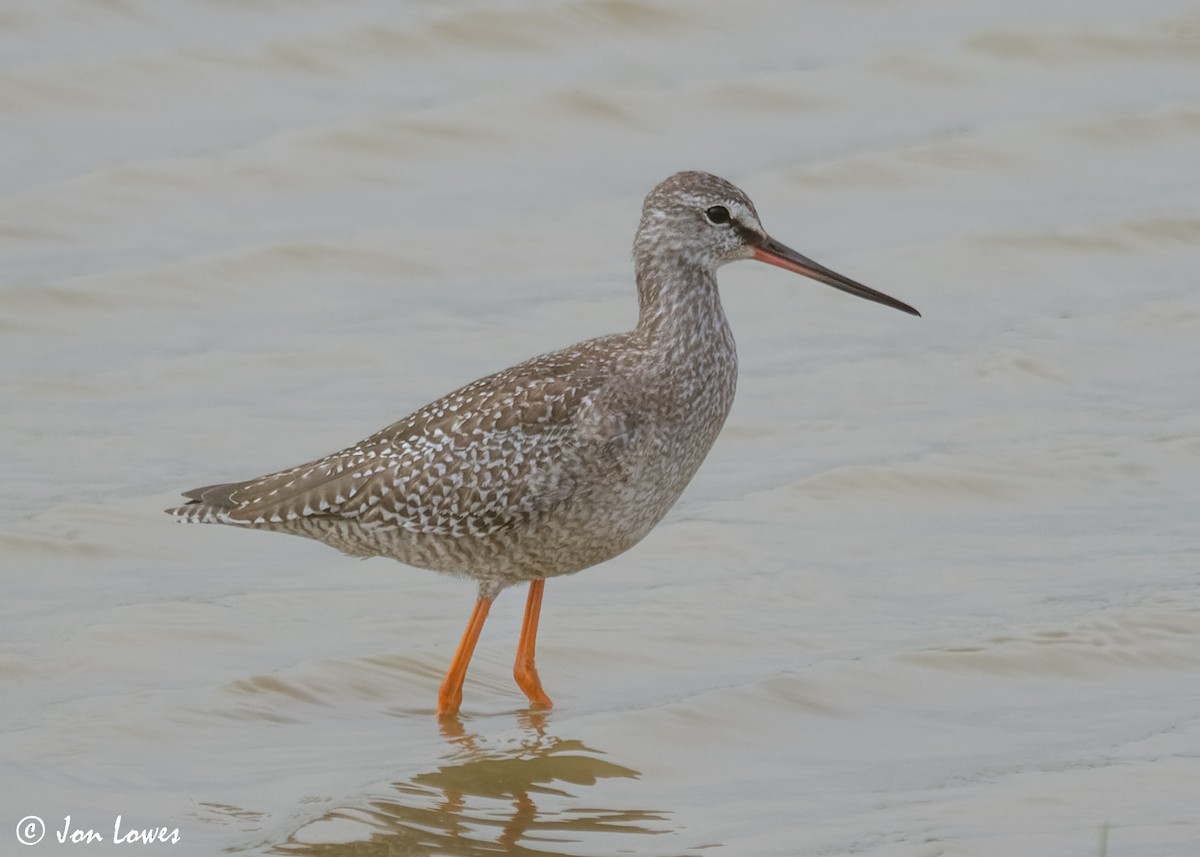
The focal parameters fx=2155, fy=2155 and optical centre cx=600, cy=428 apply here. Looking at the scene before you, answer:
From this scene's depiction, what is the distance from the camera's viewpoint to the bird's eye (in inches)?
379

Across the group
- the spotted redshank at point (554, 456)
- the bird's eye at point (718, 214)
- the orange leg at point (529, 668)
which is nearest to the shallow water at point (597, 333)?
the orange leg at point (529, 668)

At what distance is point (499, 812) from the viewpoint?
27.0ft

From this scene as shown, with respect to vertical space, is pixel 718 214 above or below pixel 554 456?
above

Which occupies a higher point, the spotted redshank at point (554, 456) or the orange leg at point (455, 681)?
the spotted redshank at point (554, 456)

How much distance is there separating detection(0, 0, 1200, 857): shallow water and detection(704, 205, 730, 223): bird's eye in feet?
6.64

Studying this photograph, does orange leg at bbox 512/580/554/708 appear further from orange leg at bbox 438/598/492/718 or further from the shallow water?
orange leg at bbox 438/598/492/718

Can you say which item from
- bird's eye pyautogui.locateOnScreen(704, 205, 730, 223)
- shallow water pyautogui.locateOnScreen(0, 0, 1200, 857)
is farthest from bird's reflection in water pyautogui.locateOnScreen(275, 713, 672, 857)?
→ bird's eye pyautogui.locateOnScreen(704, 205, 730, 223)

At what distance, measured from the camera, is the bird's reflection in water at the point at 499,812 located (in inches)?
310

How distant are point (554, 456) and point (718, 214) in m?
1.43

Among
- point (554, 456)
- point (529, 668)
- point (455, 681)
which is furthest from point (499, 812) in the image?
point (554, 456)

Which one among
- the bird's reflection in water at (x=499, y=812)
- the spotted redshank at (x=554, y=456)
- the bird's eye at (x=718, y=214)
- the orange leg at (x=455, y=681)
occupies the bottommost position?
the bird's reflection in water at (x=499, y=812)

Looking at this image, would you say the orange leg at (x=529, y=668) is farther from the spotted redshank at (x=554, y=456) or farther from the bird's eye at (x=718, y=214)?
the bird's eye at (x=718, y=214)

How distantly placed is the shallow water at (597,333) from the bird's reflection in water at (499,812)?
3 centimetres

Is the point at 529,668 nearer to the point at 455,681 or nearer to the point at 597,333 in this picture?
the point at 455,681
